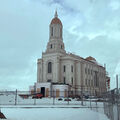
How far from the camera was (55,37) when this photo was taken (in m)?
80.7

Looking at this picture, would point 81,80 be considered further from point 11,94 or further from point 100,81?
point 11,94

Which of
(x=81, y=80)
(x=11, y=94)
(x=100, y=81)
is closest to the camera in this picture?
(x=11, y=94)

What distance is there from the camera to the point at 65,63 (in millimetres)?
75500

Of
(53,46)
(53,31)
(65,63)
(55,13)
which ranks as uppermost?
(55,13)

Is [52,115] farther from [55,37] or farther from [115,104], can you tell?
[55,37]

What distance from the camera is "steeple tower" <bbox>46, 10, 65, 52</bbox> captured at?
79625mm

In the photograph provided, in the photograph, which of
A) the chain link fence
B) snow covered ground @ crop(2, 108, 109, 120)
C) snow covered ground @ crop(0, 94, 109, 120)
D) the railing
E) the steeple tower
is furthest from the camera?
the steeple tower

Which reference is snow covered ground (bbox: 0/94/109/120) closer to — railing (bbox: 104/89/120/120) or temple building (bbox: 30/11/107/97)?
railing (bbox: 104/89/120/120)

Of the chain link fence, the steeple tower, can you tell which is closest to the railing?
the chain link fence

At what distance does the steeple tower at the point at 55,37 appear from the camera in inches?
3135

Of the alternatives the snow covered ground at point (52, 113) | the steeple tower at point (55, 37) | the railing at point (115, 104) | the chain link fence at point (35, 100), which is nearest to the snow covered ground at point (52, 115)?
the snow covered ground at point (52, 113)

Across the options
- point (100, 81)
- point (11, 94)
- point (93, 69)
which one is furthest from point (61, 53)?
point (11, 94)

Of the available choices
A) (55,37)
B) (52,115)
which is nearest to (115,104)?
(52,115)

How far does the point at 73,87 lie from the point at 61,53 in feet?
44.5
